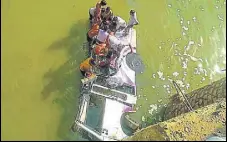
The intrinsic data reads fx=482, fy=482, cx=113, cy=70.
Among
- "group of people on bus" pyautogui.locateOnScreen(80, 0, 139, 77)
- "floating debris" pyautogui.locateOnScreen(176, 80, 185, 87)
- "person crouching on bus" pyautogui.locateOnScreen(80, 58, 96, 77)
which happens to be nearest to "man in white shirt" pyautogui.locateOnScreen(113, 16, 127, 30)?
"group of people on bus" pyautogui.locateOnScreen(80, 0, 139, 77)

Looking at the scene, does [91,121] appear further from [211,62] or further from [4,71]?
[211,62]

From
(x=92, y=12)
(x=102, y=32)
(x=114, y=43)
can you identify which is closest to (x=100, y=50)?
(x=114, y=43)

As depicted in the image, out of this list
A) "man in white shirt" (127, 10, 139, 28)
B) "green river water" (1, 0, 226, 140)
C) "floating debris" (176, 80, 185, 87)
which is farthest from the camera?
"floating debris" (176, 80, 185, 87)

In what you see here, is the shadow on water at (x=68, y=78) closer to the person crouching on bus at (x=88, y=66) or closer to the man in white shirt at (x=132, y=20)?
the person crouching on bus at (x=88, y=66)

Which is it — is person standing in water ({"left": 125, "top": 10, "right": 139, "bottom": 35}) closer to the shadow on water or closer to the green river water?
the green river water

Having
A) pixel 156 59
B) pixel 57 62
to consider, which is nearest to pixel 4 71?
pixel 57 62

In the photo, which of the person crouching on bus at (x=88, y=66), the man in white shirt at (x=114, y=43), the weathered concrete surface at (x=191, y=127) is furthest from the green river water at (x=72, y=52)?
the weathered concrete surface at (x=191, y=127)

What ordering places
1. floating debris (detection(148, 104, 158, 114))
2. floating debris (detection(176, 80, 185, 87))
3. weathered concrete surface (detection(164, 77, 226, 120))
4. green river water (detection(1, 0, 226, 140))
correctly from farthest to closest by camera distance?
floating debris (detection(176, 80, 185, 87)) < floating debris (detection(148, 104, 158, 114)) < green river water (detection(1, 0, 226, 140)) < weathered concrete surface (detection(164, 77, 226, 120))
